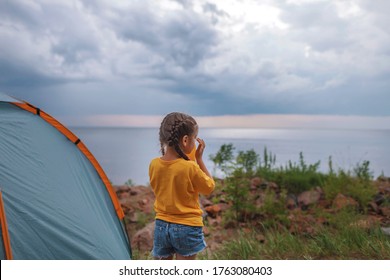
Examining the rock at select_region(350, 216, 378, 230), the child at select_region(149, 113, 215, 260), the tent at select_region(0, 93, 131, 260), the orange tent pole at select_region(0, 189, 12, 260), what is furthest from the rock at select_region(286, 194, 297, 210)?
the orange tent pole at select_region(0, 189, 12, 260)

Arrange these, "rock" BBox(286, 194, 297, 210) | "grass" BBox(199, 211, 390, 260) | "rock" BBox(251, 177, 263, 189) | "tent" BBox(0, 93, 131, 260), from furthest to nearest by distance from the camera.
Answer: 1. "rock" BBox(251, 177, 263, 189)
2. "rock" BBox(286, 194, 297, 210)
3. "grass" BBox(199, 211, 390, 260)
4. "tent" BBox(0, 93, 131, 260)

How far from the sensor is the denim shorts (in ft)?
10.0

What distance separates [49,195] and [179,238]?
1.41 meters

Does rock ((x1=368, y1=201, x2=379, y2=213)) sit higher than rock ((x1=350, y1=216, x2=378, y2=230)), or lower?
higher

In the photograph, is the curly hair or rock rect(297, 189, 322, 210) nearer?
the curly hair

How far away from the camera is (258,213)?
6.07 m

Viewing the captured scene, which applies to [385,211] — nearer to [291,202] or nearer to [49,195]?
[291,202]

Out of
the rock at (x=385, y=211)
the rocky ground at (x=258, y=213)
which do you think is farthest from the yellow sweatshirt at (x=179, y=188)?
the rock at (x=385, y=211)

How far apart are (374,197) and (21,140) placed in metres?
4.82

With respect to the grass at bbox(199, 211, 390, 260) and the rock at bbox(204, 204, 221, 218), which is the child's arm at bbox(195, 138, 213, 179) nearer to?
the grass at bbox(199, 211, 390, 260)

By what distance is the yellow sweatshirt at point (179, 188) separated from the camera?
3016 millimetres

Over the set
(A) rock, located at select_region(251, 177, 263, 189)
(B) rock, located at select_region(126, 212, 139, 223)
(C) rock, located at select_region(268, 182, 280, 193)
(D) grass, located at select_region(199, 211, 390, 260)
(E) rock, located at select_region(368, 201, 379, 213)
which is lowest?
(D) grass, located at select_region(199, 211, 390, 260)

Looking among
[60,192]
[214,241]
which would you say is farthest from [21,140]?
[214,241]
